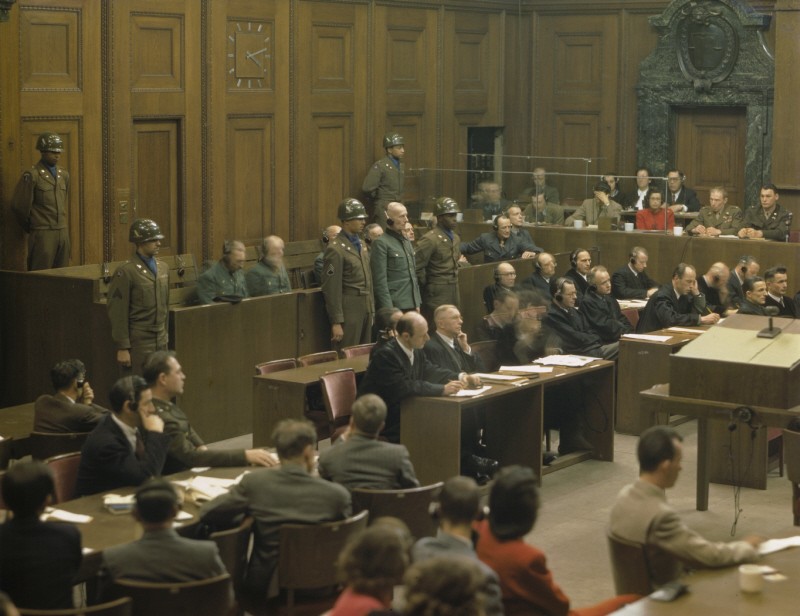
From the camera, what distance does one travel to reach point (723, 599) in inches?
185

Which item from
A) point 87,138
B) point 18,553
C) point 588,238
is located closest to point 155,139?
point 87,138

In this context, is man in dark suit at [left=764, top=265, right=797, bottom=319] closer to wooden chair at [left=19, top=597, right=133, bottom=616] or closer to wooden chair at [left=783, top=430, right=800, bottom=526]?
wooden chair at [left=783, top=430, right=800, bottom=526]

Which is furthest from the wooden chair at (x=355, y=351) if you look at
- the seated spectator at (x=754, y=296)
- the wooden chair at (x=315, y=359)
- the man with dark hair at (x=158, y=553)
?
the man with dark hair at (x=158, y=553)

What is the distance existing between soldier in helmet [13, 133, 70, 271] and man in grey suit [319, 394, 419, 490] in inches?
218

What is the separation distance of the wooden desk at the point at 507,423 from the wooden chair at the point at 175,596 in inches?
129

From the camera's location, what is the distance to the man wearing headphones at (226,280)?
9.89 metres

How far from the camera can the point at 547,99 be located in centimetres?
1695

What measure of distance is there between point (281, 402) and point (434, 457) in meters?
1.11

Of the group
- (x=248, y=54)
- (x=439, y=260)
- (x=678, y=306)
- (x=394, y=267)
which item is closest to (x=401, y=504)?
(x=394, y=267)

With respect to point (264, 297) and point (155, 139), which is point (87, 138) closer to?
point (155, 139)

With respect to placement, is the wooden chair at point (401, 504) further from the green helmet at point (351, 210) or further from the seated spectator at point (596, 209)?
the seated spectator at point (596, 209)

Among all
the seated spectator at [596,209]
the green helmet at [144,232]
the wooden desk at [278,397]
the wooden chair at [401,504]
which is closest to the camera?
the wooden chair at [401,504]

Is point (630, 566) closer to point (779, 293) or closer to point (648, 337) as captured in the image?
point (648, 337)

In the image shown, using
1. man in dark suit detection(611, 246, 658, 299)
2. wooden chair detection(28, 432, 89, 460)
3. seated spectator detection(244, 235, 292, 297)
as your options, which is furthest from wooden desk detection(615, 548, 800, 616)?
man in dark suit detection(611, 246, 658, 299)
